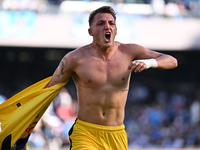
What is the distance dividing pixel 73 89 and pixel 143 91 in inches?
113

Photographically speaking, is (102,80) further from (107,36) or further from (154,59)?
(154,59)

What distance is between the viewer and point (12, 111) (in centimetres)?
630

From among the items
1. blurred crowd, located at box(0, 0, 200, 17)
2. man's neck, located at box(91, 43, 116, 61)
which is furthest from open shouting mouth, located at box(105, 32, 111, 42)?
blurred crowd, located at box(0, 0, 200, 17)

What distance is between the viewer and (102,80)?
19.5ft

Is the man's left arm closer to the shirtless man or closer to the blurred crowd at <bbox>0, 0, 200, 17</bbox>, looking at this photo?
the shirtless man

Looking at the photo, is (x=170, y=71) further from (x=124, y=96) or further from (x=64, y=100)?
(x=124, y=96)

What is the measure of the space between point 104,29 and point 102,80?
0.60m

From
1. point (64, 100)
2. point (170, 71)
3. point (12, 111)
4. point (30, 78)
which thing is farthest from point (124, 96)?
point (170, 71)

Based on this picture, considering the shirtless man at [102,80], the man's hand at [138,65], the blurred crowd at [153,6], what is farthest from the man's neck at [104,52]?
the blurred crowd at [153,6]

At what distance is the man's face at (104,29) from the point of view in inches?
234

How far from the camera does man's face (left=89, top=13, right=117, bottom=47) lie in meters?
5.95

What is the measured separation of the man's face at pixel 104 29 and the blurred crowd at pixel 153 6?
11.1 m

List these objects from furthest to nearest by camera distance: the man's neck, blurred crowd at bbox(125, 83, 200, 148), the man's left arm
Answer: blurred crowd at bbox(125, 83, 200, 148) < the man's neck < the man's left arm

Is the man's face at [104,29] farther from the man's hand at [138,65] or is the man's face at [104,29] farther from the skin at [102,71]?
the man's hand at [138,65]
